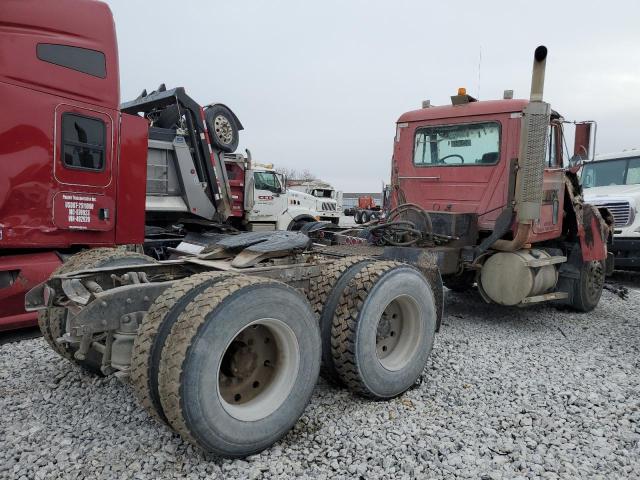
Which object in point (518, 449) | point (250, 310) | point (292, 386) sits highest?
point (250, 310)

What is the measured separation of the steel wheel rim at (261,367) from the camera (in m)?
2.75

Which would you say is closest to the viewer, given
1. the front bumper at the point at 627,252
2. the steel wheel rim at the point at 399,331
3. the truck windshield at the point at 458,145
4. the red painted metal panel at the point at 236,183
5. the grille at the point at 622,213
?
the steel wheel rim at the point at 399,331

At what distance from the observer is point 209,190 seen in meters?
8.34

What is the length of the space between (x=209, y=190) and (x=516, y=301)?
203 inches

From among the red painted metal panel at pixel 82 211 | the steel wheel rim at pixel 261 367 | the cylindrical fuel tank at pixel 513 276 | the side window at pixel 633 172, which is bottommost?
the steel wheel rim at pixel 261 367

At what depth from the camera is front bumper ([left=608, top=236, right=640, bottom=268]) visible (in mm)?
9312

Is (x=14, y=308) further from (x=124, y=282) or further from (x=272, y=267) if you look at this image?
(x=272, y=267)

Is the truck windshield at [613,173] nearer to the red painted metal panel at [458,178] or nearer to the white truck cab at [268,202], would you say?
the red painted metal panel at [458,178]

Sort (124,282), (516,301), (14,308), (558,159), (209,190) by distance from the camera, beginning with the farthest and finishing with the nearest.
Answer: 1. (209,190)
2. (558,159)
3. (516,301)
4. (14,308)
5. (124,282)

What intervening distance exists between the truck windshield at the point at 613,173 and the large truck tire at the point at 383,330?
8.86 m

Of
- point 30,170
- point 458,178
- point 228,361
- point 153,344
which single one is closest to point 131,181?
point 30,170

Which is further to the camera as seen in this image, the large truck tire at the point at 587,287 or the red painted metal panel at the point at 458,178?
the large truck tire at the point at 587,287

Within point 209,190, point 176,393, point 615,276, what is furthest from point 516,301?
point 615,276

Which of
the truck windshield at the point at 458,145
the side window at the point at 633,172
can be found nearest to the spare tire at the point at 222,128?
the truck windshield at the point at 458,145
